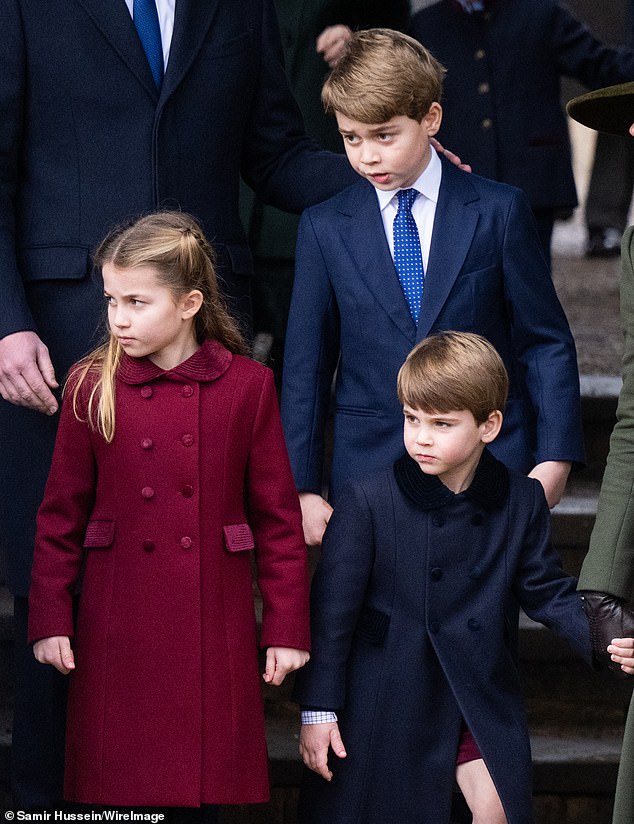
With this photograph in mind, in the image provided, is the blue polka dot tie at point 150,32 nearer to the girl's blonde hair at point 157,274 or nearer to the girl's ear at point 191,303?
the girl's blonde hair at point 157,274

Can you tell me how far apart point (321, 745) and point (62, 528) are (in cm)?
64

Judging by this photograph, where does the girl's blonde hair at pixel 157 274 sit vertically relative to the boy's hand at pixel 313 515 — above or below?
above

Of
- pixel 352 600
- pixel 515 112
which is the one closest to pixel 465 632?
pixel 352 600

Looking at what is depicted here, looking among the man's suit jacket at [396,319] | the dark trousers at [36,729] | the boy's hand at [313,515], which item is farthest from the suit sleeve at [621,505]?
the dark trousers at [36,729]

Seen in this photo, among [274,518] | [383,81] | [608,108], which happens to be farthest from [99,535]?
[608,108]

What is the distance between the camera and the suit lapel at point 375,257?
11.0 ft

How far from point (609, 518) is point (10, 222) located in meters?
1.35

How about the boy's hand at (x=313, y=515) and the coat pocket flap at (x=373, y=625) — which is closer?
the coat pocket flap at (x=373, y=625)

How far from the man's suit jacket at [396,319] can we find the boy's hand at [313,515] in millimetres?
27

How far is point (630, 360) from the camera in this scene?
302 cm

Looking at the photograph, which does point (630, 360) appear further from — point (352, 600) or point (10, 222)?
point (10, 222)

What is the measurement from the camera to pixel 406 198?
11.2ft

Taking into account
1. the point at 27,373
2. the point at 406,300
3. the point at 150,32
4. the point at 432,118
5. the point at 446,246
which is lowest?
the point at 27,373

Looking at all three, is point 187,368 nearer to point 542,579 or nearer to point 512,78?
point 542,579
